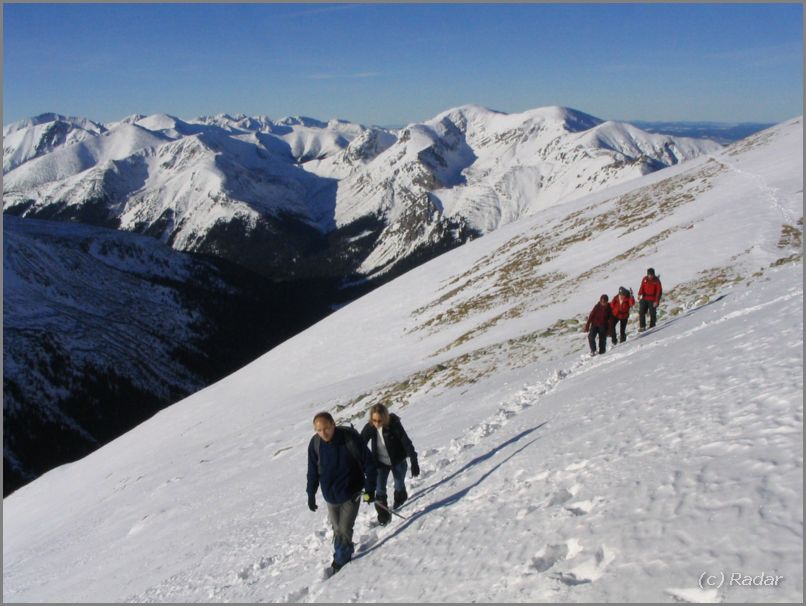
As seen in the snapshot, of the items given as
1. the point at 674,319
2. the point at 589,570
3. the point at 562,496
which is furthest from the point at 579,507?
the point at 674,319

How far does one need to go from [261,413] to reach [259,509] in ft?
55.6

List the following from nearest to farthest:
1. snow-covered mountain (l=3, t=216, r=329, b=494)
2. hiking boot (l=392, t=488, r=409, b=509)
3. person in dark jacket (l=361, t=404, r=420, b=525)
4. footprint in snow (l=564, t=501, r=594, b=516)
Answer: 1. footprint in snow (l=564, t=501, r=594, b=516)
2. person in dark jacket (l=361, t=404, r=420, b=525)
3. hiking boot (l=392, t=488, r=409, b=509)
4. snow-covered mountain (l=3, t=216, r=329, b=494)

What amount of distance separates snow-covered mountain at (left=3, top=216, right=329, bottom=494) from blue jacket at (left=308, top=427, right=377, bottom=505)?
127075 millimetres

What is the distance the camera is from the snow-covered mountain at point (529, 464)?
22.3 feet

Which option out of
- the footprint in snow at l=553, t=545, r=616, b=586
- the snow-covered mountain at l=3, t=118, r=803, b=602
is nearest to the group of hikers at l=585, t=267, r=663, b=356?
the snow-covered mountain at l=3, t=118, r=803, b=602

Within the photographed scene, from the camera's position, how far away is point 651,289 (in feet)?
67.5

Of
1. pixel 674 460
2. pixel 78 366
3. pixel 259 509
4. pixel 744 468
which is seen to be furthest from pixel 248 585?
pixel 78 366

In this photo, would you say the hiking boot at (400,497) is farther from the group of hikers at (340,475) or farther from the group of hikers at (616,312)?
the group of hikers at (616,312)

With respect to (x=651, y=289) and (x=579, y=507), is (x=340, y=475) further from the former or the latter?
(x=651, y=289)

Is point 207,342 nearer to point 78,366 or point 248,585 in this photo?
point 78,366

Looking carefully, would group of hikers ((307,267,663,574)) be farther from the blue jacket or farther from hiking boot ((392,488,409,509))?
hiking boot ((392,488,409,509))

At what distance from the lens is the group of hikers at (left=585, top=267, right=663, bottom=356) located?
1930 cm

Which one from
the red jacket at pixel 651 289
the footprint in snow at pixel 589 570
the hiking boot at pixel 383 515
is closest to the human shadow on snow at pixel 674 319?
the red jacket at pixel 651 289

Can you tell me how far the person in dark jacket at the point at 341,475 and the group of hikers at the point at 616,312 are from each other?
39.5 feet
